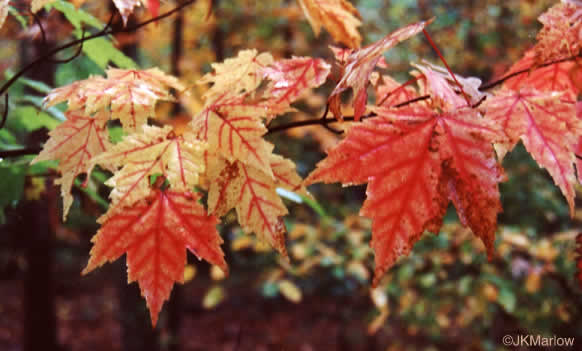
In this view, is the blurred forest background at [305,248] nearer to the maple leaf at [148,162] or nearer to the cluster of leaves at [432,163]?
the maple leaf at [148,162]

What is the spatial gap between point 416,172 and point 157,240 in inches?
17.2

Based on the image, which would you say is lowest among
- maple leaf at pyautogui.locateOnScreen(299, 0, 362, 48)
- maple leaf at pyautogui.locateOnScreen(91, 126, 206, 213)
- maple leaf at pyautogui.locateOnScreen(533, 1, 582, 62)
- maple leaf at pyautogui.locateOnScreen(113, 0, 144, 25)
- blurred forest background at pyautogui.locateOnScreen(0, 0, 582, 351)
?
blurred forest background at pyautogui.locateOnScreen(0, 0, 582, 351)

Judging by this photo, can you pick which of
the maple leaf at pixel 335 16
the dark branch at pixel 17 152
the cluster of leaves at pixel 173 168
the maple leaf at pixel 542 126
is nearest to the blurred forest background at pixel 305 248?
the dark branch at pixel 17 152

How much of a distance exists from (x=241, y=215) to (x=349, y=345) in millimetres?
4226

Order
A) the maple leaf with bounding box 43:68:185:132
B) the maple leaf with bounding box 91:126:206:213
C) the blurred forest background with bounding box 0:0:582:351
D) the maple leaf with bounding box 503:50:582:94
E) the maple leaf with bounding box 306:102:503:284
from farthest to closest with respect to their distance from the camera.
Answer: the blurred forest background with bounding box 0:0:582:351 → the maple leaf with bounding box 503:50:582:94 → the maple leaf with bounding box 43:68:185:132 → the maple leaf with bounding box 91:126:206:213 → the maple leaf with bounding box 306:102:503:284

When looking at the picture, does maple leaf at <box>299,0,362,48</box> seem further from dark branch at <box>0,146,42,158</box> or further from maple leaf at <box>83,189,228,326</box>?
dark branch at <box>0,146,42,158</box>

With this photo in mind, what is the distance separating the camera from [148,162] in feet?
2.24

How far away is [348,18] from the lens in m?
1.00

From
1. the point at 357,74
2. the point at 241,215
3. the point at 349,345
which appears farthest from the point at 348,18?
the point at 349,345

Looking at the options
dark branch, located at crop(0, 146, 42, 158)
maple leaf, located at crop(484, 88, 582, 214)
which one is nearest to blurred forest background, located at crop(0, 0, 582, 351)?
dark branch, located at crop(0, 146, 42, 158)

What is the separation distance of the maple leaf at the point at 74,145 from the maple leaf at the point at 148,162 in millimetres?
92

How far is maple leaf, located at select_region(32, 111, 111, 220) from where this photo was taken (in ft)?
2.43

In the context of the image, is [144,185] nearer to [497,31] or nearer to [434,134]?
[434,134]

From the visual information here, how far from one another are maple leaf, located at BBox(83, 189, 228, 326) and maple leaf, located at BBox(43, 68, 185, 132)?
183 millimetres
